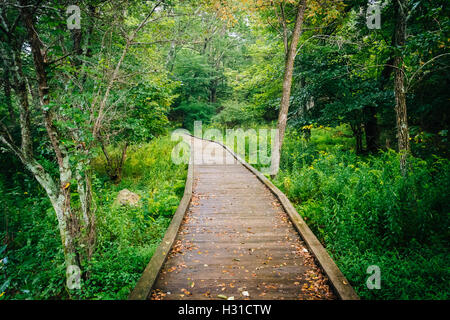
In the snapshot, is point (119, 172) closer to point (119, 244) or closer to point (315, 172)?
point (119, 244)

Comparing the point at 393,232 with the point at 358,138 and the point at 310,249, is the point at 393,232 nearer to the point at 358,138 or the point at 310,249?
the point at 310,249

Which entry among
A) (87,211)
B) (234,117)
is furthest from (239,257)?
(234,117)

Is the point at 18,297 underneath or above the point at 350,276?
underneath

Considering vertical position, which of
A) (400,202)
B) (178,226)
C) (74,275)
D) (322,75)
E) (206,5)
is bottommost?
(74,275)

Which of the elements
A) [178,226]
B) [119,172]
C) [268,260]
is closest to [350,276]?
[268,260]

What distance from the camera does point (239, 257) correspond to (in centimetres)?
351

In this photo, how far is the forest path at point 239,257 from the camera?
280cm

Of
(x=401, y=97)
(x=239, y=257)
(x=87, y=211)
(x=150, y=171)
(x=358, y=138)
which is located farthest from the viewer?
(x=358, y=138)

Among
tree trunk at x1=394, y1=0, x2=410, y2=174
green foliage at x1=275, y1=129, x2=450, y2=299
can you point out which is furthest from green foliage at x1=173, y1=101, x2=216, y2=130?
green foliage at x1=275, y1=129, x2=450, y2=299

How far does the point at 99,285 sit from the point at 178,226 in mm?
1545

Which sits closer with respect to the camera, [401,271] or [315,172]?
[401,271]

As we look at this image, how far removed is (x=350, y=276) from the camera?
3.20 m

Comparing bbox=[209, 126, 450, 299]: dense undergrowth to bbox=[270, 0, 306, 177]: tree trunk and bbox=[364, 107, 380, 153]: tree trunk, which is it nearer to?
bbox=[270, 0, 306, 177]: tree trunk
